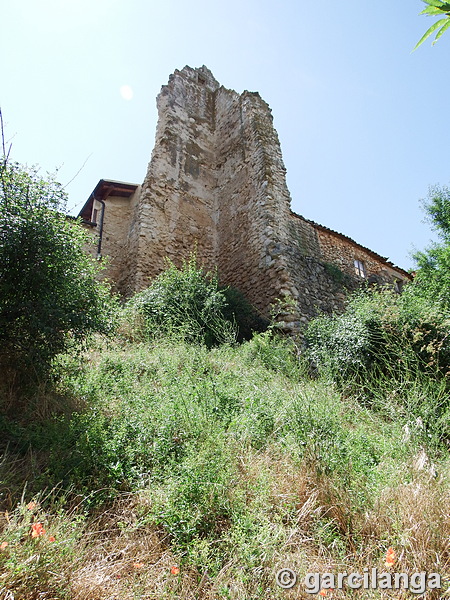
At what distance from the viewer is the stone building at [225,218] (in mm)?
9086

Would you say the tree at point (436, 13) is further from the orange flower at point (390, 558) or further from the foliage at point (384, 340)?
the foliage at point (384, 340)

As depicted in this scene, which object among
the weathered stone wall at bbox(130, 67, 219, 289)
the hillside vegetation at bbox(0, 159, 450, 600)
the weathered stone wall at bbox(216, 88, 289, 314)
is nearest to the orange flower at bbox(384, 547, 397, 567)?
the hillside vegetation at bbox(0, 159, 450, 600)

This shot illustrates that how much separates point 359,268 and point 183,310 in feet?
21.6

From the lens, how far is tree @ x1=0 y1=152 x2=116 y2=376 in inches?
158

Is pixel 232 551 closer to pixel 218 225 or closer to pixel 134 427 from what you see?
pixel 134 427

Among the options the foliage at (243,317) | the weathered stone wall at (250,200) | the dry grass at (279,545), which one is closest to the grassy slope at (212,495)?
the dry grass at (279,545)

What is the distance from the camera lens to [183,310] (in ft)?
24.7

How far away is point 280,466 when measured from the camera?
2.90m

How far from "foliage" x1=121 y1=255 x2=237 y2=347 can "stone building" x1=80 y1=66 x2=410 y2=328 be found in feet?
4.77

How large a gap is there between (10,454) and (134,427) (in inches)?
40.0

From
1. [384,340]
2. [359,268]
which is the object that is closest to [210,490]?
[384,340]

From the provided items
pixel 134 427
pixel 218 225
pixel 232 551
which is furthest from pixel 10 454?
pixel 218 225

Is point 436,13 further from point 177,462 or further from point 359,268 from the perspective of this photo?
point 359,268

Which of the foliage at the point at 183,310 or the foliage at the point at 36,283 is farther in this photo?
the foliage at the point at 183,310
